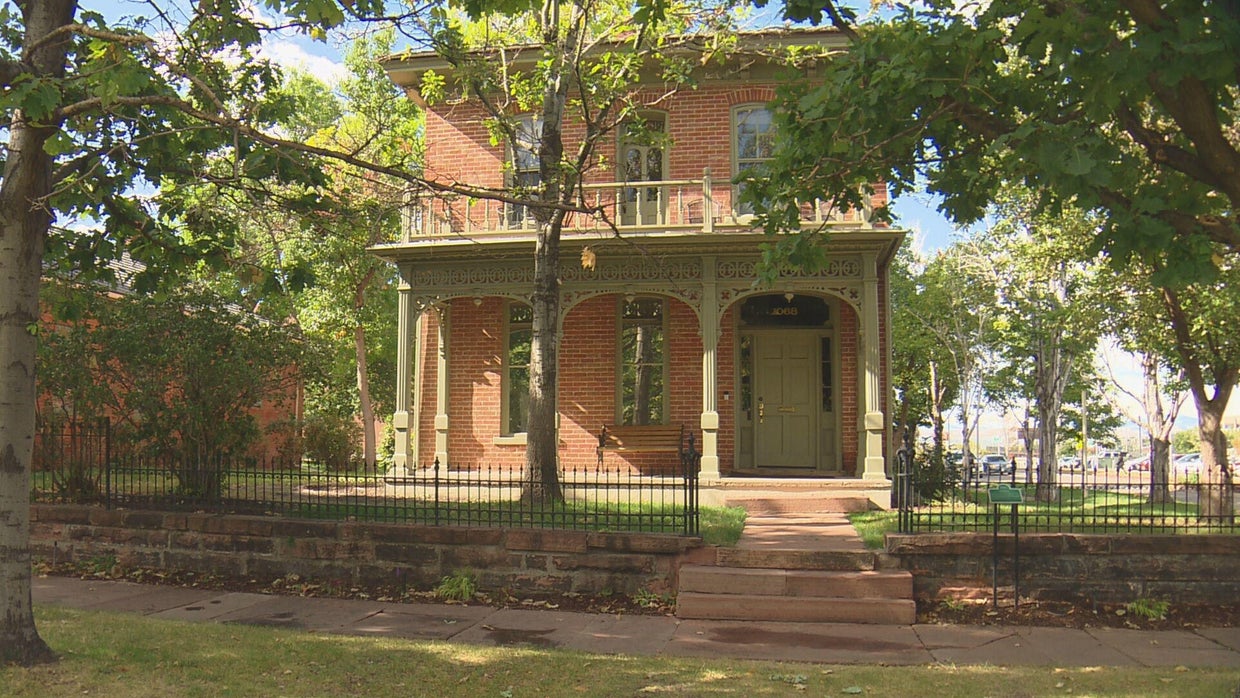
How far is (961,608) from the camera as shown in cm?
836

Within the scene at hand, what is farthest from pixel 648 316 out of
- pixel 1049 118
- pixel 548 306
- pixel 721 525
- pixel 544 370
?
pixel 1049 118

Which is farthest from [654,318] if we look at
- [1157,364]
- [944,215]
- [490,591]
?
[1157,364]

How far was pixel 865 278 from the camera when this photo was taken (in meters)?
Answer: 13.8

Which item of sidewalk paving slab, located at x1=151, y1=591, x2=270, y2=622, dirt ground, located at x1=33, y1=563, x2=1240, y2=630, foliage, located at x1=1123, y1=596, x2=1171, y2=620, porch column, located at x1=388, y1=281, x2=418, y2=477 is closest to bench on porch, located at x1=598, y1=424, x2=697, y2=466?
porch column, located at x1=388, y1=281, x2=418, y2=477

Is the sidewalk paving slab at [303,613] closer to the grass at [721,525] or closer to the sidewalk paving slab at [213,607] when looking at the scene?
the sidewalk paving slab at [213,607]

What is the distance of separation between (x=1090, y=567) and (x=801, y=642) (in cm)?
306

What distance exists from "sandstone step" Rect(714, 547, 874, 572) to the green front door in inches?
274

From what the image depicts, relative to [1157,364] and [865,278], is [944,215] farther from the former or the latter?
[1157,364]

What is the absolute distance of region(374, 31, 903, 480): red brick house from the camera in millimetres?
14398

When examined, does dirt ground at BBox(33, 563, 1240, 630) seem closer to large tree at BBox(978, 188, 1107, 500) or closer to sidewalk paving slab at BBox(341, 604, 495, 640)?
sidewalk paving slab at BBox(341, 604, 495, 640)

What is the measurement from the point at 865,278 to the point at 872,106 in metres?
7.80

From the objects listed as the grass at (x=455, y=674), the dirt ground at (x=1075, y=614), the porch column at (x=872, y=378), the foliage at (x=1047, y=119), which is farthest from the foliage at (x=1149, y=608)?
the porch column at (x=872, y=378)

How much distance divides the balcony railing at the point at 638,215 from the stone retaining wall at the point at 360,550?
19.6ft

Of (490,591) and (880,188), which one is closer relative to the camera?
(490,591)
